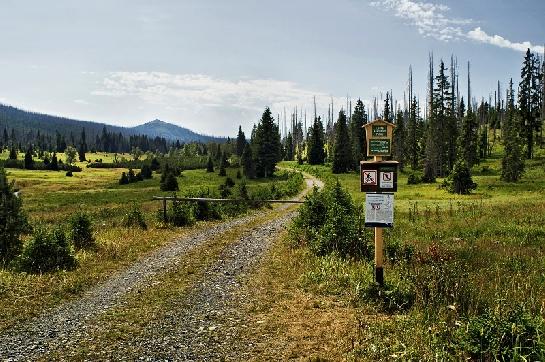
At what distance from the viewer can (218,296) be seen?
34.7 feet

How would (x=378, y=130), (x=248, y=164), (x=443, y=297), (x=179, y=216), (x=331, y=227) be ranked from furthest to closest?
(x=248, y=164)
(x=179, y=216)
(x=331, y=227)
(x=378, y=130)
(x=443, y=297)

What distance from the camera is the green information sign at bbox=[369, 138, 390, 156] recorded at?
30.6 ft

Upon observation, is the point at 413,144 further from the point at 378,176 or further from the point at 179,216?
the point at 378,176

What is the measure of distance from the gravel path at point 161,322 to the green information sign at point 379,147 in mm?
4641

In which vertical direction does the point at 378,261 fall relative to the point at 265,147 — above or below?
below

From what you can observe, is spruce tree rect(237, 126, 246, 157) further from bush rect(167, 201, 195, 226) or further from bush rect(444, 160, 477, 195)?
bush rect(167, 201, 195, 226)

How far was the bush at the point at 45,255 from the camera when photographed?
12.9 metres

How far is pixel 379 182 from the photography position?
364 inches

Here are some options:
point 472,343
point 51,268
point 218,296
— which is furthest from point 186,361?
point 51,268

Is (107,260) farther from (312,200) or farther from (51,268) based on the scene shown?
(312,200)

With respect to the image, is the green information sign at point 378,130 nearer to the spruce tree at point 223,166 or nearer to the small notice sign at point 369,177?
the small notice sign at point 369,177

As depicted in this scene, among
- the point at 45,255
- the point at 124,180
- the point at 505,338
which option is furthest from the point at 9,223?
the point at 124,180

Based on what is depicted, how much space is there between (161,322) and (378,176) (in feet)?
18.1

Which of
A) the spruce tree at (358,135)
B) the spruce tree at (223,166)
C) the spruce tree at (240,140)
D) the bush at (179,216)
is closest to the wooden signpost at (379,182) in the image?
the bush at (179,216)
